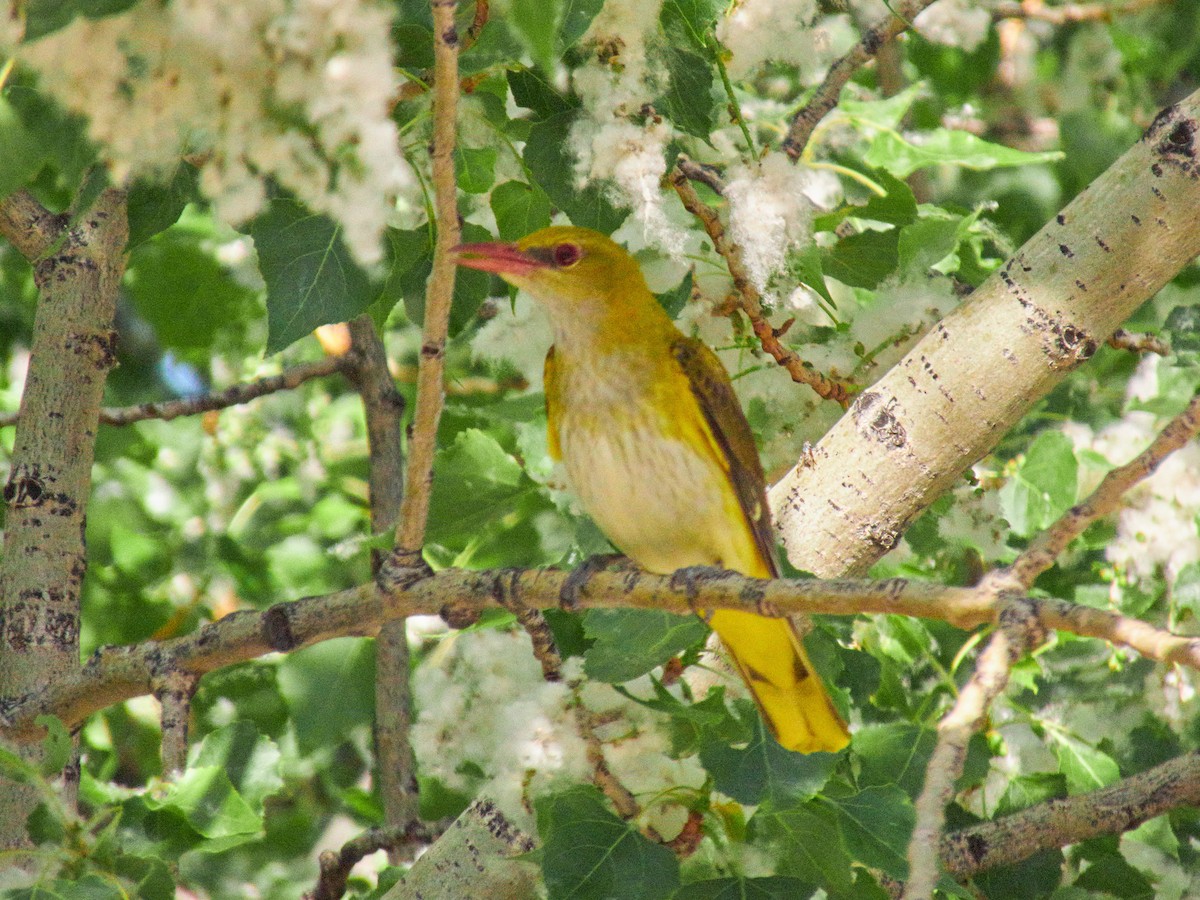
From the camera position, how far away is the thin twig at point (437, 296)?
142 cm

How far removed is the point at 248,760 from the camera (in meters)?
2.41

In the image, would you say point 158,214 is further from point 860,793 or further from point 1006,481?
point 1006,481

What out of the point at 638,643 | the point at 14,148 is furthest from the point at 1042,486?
the point at 14,148

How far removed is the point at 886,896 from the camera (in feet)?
7.30

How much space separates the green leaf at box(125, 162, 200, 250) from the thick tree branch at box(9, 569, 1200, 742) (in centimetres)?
63

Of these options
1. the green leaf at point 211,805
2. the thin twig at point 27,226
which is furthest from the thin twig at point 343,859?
the thin twig at point 27,226

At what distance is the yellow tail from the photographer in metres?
2.35

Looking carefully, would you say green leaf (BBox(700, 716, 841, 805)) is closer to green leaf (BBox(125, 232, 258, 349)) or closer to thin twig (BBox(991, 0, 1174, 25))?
green leaf (BBox(125, 232, 258, 349))

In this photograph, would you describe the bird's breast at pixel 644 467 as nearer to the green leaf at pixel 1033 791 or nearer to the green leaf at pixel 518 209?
the green leaf at pixel 518 209

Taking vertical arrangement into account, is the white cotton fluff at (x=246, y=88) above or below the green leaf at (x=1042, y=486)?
above

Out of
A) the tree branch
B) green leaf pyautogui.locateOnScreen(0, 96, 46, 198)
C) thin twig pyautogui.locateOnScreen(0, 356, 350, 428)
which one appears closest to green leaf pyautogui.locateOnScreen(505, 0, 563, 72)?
green leaf pyautogui.locateOnScreen(0, 96, 46, 198)

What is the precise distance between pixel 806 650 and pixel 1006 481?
1025 millimetres

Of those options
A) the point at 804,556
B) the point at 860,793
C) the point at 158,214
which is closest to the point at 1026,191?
the point at 804,556

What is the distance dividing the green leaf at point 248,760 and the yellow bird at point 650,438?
76 cm
